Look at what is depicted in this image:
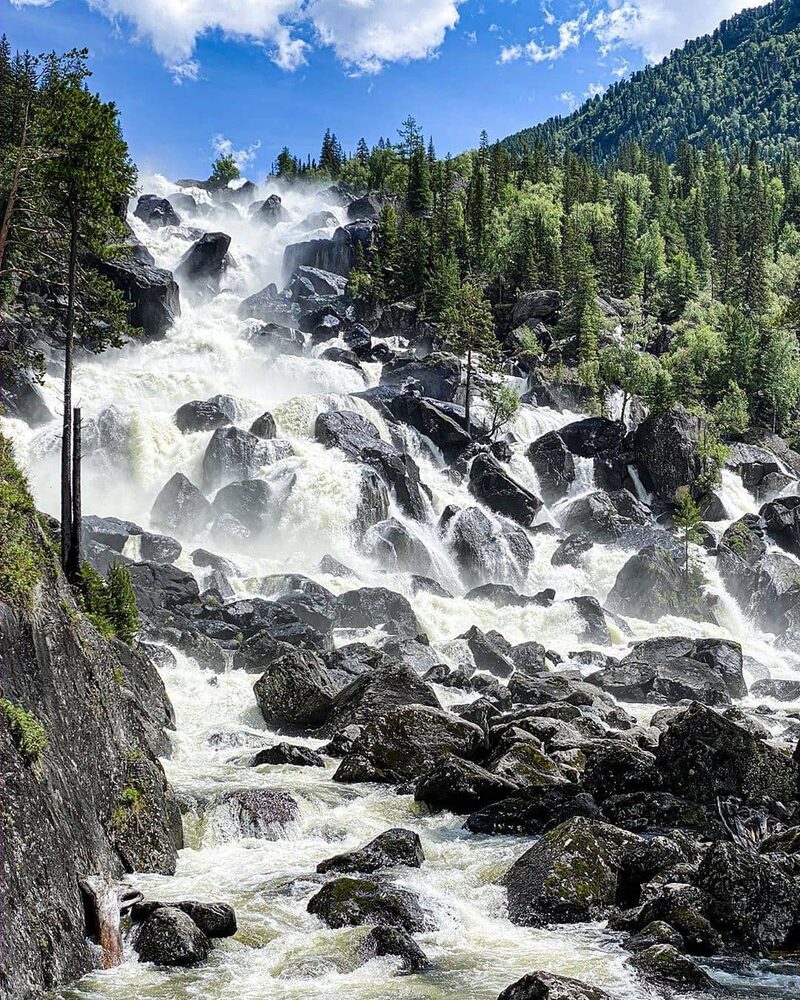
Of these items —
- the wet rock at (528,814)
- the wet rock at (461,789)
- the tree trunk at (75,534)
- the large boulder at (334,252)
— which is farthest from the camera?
the large boulder at (334,252)

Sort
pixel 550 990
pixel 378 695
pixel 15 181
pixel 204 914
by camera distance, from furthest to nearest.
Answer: pixel 378 695 → pixel 15 181 → pixel 204 914 → pixel 550 990

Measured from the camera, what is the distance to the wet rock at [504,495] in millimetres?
71188

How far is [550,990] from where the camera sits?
11289mm

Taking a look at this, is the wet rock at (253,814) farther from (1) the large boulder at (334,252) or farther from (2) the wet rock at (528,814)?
(1) the large boulder at (334,252)

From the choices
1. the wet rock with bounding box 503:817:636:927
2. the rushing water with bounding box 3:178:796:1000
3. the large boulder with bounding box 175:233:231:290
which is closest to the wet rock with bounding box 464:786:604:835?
the rushing water with bounding box 3:178:796:1000

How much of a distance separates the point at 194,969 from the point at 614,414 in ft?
284

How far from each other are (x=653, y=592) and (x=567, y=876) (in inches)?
1796

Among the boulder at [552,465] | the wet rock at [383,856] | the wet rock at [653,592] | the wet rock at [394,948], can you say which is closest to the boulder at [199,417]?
the boulder at [552,465]

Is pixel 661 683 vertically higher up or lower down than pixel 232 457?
lower down

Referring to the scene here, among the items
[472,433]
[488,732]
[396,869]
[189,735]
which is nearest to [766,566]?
[472,433]

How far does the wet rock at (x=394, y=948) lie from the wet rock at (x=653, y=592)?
48.4m

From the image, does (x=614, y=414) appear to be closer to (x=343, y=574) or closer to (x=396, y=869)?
(x=343, y=574)

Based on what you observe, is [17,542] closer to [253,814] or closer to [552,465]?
[253,814]

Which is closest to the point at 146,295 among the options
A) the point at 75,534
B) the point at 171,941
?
the point at 75,534
